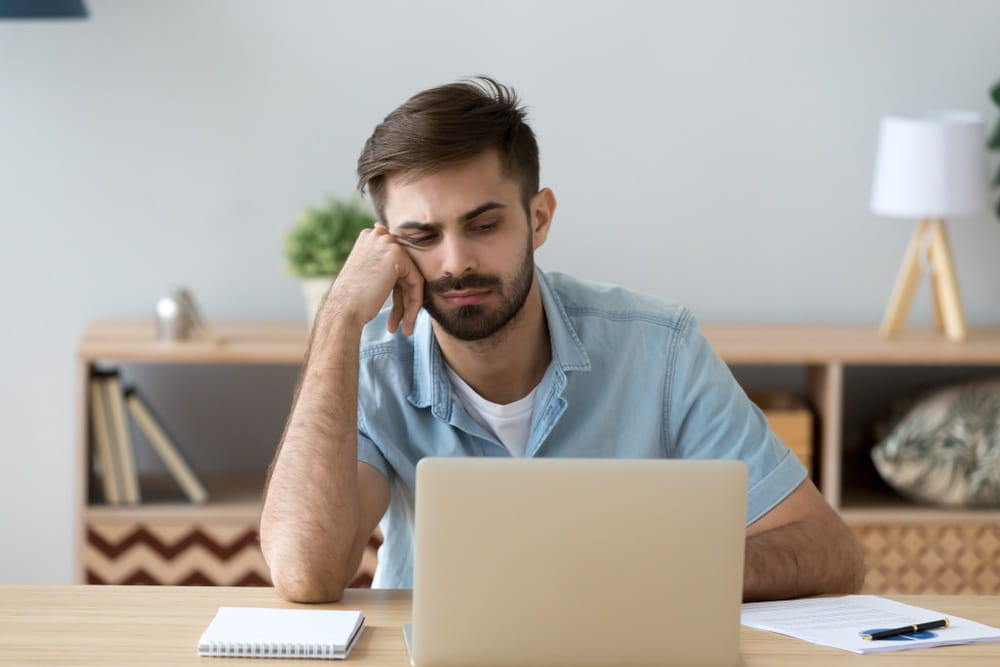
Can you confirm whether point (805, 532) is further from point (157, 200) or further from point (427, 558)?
point (157, 200)

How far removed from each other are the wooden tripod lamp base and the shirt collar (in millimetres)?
1303

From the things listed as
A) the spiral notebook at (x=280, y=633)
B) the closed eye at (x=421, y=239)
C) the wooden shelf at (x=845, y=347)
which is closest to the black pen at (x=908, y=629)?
the spiral notebook at (x=280, y=633)

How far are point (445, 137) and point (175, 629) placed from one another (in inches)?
27.2

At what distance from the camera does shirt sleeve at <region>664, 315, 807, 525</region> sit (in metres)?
1.65

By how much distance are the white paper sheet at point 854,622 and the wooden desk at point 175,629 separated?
16 millimetres

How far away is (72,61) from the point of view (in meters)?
2.89

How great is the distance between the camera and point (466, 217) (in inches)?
64.5

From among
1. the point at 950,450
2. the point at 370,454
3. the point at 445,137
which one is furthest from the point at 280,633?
the point at 950,450

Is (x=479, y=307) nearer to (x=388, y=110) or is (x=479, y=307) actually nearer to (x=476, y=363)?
(x=476, y=363)

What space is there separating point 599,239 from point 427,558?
1.93 metres

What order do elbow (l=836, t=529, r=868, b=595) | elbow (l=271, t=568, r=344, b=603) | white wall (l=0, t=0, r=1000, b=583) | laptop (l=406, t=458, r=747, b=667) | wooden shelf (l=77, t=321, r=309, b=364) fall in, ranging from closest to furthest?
1. laptop (l=406, t=458, r=747, b=667)
2. elbow (l=271, t=568, r=344, b=603)
3. elbow (l=836, t=529, r=868, b=595)
4. wooden shelf (l=77, t=321, r=309, b=364)
5. white wall (l=0, t=0, r=1000, b=583)

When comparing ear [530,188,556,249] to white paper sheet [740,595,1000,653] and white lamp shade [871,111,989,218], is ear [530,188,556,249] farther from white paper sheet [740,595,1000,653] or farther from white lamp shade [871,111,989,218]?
white lamp shade [871,111,989,218]

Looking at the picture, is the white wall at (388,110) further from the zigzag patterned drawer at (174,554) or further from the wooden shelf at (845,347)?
the zigzag patterned drawer at (174,554)

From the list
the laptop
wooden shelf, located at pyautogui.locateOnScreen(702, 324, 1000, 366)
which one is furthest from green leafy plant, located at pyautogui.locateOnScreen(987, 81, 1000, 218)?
the laptop
